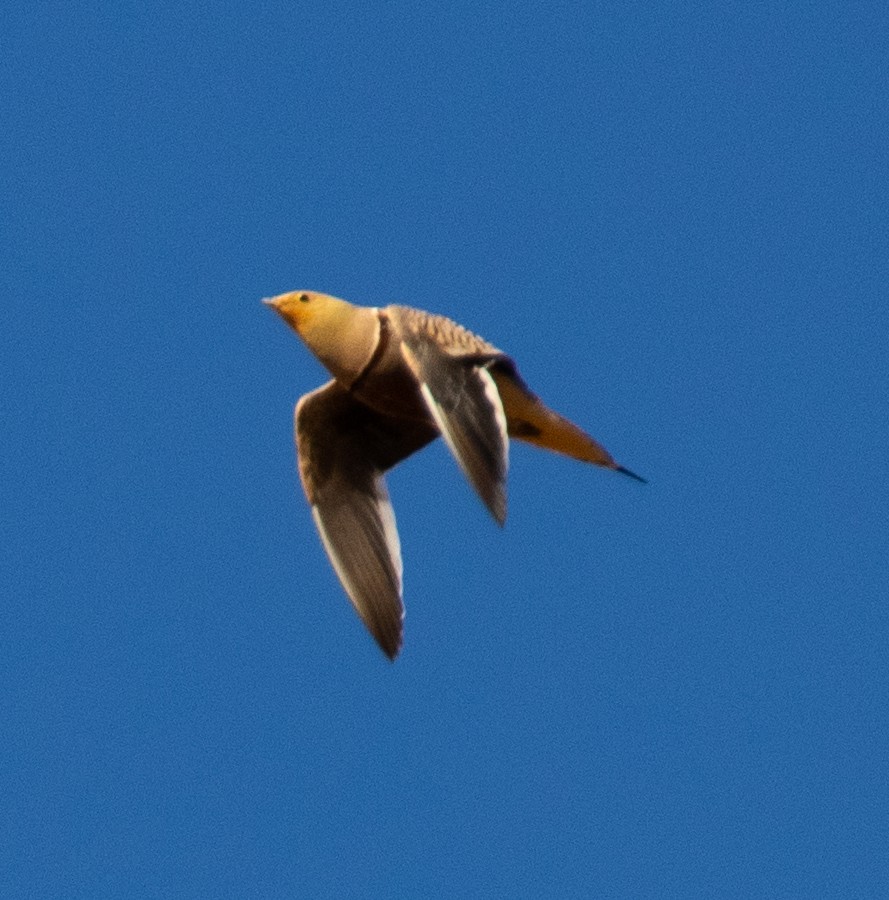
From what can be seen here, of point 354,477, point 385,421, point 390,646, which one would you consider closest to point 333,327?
point 385,421

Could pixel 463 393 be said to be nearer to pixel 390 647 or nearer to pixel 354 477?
pixel 390 647

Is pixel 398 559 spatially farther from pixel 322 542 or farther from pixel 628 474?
pixel 628 474

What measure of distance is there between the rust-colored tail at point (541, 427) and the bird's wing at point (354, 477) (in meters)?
0.71

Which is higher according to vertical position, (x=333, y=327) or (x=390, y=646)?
(x=333, y=327)

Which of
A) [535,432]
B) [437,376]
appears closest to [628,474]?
[535,432]

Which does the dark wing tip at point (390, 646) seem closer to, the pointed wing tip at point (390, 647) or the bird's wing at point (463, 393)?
the pointed wing tip at point (390, 647)

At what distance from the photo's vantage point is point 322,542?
1400 centimetres

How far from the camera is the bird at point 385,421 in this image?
1232 centimetres

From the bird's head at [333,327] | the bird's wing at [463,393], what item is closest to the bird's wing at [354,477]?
the bird's head at [333,327]

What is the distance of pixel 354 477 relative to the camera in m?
14.2

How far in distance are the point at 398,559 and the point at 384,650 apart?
0.64m

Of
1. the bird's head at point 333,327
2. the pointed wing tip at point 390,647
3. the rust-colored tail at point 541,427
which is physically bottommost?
the pointed wing tip at point 390,647

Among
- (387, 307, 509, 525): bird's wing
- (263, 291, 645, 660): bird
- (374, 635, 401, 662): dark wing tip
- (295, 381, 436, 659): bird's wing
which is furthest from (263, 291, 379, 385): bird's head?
(374, 635, 401, 662): dark wing tip

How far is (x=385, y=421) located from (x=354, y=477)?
0.38 meters
